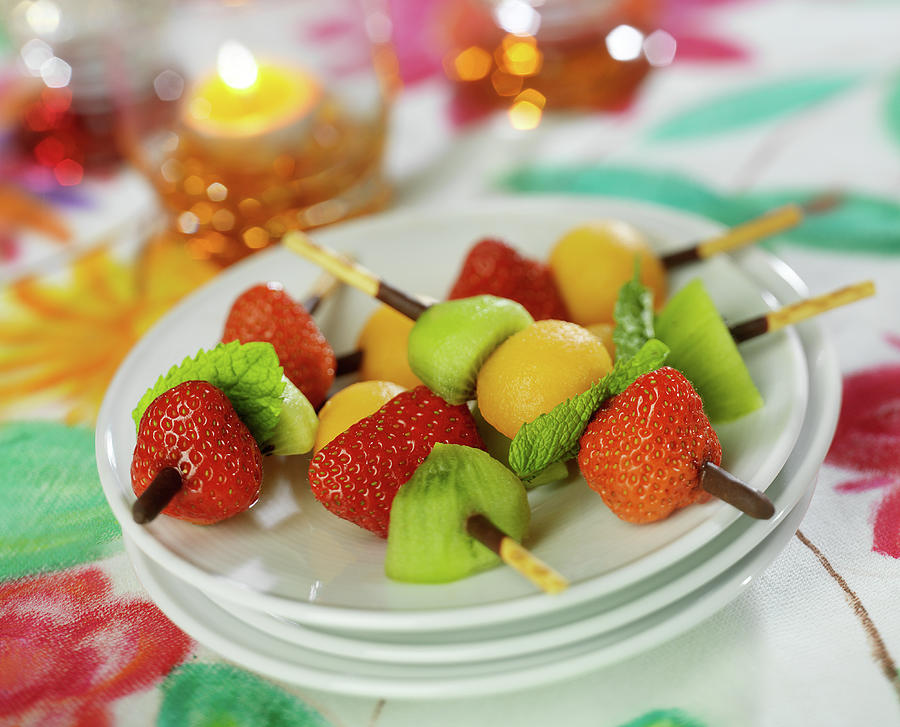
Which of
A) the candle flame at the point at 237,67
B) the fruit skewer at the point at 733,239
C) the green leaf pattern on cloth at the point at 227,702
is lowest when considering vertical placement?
the green leaf pattern on cloth at the point at 227,702

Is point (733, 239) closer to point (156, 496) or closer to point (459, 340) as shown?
point (459, 340)

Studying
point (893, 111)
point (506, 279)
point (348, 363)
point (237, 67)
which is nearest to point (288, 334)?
point (348, 363)

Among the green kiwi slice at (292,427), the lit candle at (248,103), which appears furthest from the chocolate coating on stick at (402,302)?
the lit candle at (248,103)

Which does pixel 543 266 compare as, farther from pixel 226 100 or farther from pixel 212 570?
pixel 226 100

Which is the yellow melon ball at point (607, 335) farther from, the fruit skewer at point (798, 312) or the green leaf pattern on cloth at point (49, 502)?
the green leaf pattern on cloth at point (49, 502)

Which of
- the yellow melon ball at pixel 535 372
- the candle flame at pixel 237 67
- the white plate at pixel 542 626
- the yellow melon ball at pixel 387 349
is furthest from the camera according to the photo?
the candle flame at pixel 237 67

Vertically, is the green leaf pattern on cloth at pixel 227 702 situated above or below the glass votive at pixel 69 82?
below

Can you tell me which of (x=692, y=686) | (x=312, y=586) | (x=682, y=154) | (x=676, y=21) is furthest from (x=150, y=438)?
(x=676, y=21)
